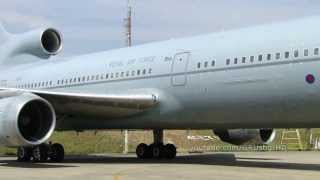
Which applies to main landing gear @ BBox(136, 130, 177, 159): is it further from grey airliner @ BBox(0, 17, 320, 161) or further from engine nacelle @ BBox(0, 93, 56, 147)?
engine nacelle @ BBox(0, 93, 56, 147)

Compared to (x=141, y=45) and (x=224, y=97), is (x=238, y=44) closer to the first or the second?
(x=224, y=97)

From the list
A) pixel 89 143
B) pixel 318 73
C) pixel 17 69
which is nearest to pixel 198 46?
pixel 318 73

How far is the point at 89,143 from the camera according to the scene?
3925cm

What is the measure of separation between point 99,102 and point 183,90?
306cm

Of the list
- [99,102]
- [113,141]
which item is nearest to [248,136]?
[99,102]

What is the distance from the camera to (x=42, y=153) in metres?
19.9

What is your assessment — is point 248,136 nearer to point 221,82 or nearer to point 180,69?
point 180,69

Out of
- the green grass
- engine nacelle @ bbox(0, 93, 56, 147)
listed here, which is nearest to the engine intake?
the green grass

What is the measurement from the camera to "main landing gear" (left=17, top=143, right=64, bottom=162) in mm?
19875

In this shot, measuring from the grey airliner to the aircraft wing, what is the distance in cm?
3

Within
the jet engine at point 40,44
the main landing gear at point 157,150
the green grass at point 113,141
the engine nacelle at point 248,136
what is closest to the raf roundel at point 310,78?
the engine nacelle at point 248,136

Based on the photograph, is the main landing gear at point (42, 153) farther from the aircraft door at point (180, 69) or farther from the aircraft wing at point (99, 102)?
the aircraft door at point (180, 69)

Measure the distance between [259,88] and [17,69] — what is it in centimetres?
1402

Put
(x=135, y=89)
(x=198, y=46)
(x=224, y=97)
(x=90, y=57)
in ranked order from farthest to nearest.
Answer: (x=90, y=57) < (x=135, y=89) < (x=198, y=46) < (x=224, y=97)
